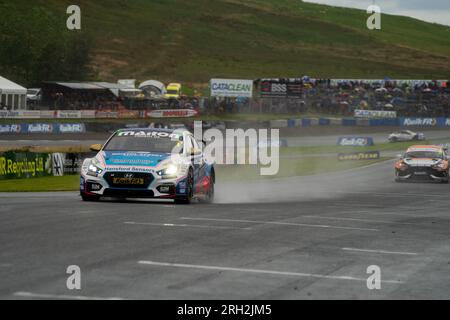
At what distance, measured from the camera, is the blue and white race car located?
1686cm

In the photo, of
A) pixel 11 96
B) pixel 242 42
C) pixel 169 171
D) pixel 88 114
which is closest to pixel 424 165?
pixel 169 171

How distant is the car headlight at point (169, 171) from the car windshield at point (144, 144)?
679mm

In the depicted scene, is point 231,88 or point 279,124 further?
point 231,88

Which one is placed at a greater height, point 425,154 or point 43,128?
point 43,128

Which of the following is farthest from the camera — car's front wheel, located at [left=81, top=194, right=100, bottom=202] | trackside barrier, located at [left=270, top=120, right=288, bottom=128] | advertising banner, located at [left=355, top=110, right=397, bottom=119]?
advertising banner, located at [left=355, top=110, right=397, bottom=119]

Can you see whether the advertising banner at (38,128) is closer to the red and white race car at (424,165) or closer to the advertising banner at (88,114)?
the advertising banner at (88,114)

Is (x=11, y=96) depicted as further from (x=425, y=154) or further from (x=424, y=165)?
(x=424, y=165)

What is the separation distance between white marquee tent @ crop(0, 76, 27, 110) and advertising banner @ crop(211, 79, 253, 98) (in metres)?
14.7

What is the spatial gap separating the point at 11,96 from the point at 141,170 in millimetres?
45279

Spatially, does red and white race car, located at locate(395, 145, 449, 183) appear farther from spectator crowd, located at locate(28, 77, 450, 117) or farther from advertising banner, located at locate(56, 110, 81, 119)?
spectator crowd, located at locate(28, 77, 450, 117)

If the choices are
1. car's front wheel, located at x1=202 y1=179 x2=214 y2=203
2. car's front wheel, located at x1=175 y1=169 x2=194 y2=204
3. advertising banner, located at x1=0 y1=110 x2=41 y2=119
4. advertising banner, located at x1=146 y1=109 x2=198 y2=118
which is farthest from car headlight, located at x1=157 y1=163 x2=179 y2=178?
advertising banner, located at x1=146 y1=109 x2=198 y2=118

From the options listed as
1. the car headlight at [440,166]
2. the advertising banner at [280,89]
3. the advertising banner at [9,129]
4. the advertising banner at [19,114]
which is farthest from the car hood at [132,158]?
the advertising banner at [280,89]

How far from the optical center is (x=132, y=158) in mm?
17094
